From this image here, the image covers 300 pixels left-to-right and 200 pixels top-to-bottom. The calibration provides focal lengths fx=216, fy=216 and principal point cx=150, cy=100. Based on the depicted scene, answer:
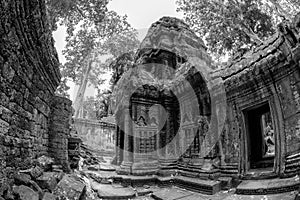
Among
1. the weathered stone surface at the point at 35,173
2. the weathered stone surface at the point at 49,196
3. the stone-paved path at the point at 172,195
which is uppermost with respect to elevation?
the weathered stone surface at the point at 35,173

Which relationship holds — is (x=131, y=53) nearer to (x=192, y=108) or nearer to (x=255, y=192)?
(x=192, y=108)

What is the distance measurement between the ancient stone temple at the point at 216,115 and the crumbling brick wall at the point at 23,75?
4429 mm

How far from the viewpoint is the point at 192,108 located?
8867 mm

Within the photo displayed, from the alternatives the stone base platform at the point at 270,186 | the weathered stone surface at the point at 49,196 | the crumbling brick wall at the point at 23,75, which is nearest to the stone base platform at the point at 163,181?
the stone base platform at the point at 270,186

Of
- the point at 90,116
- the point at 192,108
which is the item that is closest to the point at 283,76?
the point at 192,108

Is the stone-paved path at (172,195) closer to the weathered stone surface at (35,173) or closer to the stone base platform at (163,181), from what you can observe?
the stone base platform at (163,181)

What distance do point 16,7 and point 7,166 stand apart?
94.7 inches

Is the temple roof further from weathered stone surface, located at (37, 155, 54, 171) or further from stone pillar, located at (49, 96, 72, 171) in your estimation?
weathered stone surface, located at (37, 155, 54, 171)

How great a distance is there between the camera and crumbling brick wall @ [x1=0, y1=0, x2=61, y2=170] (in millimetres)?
3078

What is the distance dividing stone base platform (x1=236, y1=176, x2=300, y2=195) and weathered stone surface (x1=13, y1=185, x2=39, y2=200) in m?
4.72

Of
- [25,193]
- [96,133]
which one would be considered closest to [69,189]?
[25,193]

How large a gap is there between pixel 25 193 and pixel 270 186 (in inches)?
199

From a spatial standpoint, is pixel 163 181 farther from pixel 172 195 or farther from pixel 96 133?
pixel 96 133

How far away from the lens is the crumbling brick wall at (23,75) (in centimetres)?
308
